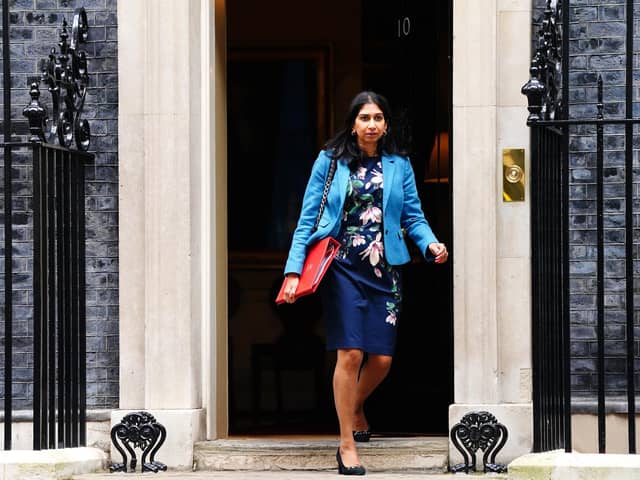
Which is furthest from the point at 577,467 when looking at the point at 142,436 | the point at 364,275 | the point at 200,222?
the point at 200,222

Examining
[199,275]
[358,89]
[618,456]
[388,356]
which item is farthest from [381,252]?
[358,89]

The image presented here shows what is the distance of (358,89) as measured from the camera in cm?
1158

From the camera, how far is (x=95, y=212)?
7.89m

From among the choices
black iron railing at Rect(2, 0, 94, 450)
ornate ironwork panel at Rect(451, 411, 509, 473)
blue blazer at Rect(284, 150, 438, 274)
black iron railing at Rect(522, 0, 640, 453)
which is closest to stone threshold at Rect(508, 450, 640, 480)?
black iron railing at Rect(522, 0, 640, 453)

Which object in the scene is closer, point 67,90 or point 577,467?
point 577,467

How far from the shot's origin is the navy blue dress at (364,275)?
24.2 feet

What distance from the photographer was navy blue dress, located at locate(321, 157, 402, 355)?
738 cm

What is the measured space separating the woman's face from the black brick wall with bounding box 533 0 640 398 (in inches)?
38.4

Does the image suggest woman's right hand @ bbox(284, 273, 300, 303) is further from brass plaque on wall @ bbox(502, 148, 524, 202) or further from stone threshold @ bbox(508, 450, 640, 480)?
stone threshold @ bbox(508, 450, 640, 480)

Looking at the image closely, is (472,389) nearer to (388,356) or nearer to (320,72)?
(388,356)

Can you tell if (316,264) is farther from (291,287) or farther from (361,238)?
(361,238)

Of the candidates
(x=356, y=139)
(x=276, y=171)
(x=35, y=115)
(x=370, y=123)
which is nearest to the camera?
(x=35, y=115)

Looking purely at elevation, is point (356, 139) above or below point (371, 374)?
above

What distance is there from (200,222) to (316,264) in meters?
0.96
